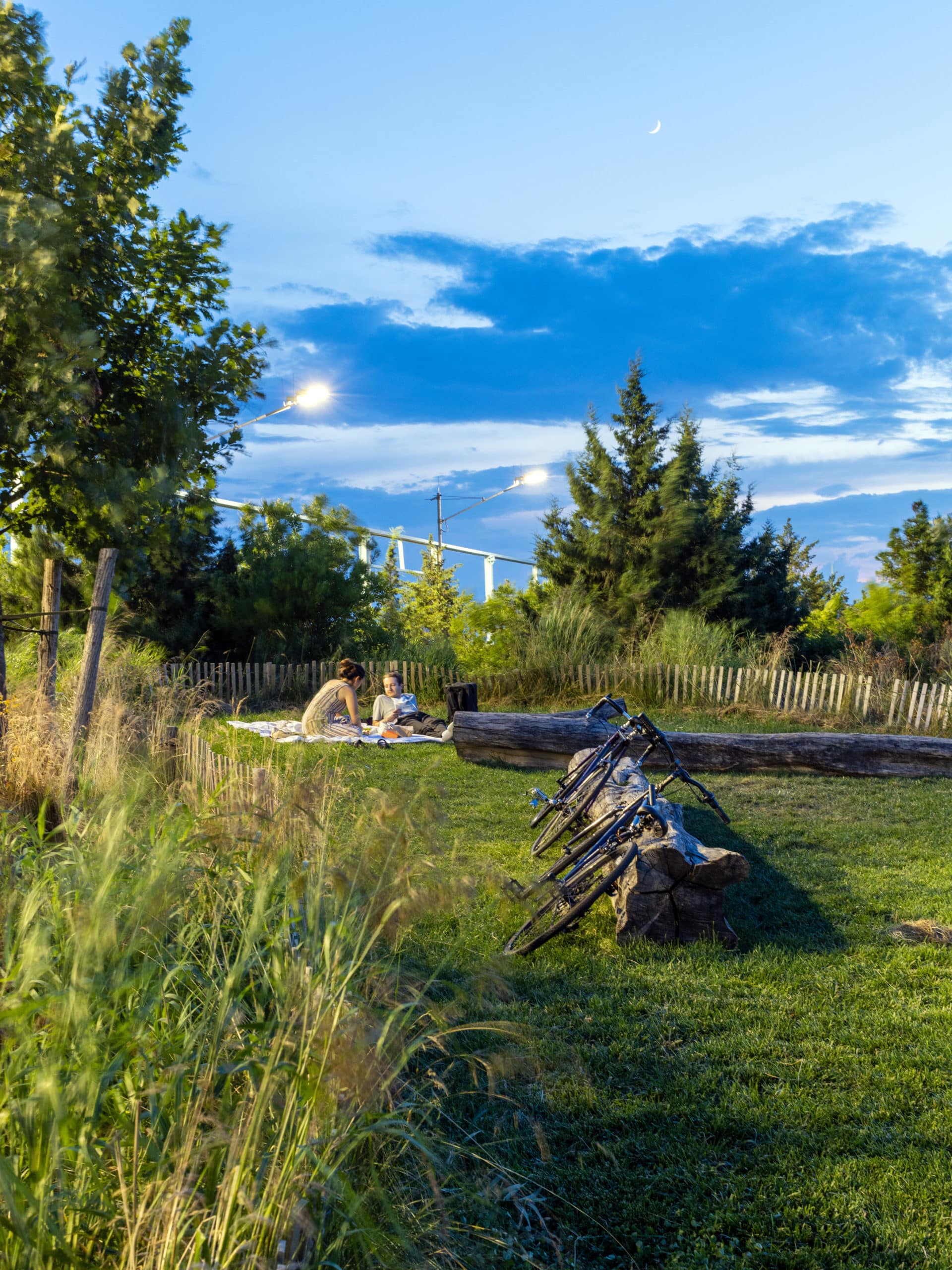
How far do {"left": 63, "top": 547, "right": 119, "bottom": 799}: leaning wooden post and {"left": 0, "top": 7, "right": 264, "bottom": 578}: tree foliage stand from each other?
46cm

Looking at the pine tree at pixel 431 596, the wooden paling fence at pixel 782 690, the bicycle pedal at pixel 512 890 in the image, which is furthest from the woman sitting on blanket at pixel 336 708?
the pine tree at pixel 431 596

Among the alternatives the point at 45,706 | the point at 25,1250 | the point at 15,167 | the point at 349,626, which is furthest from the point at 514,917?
the point at 349,626

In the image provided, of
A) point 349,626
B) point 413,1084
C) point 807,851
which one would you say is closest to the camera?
point 413,1084

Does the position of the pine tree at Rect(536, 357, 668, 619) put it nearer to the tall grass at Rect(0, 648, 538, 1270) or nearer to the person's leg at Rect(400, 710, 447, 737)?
the person's leg at Rect(400, 710, 447, 737)

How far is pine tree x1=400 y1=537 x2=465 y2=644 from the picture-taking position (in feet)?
92.0

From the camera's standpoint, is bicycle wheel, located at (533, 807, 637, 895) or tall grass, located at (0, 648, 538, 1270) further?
bicycle wheel, located at (533, 807, 637, 895)

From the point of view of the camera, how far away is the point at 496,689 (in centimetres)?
1770

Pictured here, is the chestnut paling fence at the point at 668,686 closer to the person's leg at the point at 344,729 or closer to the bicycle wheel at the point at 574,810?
the person's leg at the point at 344,729

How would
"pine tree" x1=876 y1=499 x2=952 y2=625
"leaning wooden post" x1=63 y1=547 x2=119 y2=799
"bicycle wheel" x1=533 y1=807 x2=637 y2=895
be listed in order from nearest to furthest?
"bicycle wheel" x1=533 y1=807 x2=637 y2=895 < "leaning wooden post" x1=63 y1=547 x2=119 y2=799 < "pine tree" x1=876 y1=499 x2=952 y2=625

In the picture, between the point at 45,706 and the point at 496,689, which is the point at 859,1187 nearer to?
the point at 45,706

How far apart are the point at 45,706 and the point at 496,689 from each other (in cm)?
1017

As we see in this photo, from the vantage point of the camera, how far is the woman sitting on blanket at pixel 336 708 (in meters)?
12.2

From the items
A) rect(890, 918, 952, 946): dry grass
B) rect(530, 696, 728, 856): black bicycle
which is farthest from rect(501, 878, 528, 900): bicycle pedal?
rect(890, 918, 952, 946): dry grass

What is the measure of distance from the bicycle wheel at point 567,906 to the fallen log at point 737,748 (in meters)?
5.85
